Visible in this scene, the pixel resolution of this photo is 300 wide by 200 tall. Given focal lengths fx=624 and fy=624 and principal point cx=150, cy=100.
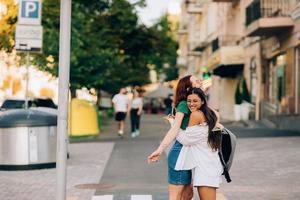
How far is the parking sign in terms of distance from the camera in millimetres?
11117

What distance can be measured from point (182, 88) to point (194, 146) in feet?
1.91

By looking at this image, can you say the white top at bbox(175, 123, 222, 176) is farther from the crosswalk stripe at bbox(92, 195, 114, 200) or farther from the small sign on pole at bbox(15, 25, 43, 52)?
the small sign on pole at bbox(15, 25, 43, 52)

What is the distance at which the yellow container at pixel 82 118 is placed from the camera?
2055cm

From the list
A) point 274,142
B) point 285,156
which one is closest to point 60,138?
point 285,156

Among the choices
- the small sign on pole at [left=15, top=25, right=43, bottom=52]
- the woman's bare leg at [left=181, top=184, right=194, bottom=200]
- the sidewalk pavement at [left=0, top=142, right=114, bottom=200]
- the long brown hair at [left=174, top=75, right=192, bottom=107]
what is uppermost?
the small sign on pole at [left=15, top=25, right=43, bottom=52]

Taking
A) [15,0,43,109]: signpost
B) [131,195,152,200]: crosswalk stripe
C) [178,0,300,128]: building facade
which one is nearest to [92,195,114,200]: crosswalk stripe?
[131,195,152,200]: crosswalk stripe

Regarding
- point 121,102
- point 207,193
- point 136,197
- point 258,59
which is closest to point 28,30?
point 136,197

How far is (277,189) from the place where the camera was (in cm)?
938

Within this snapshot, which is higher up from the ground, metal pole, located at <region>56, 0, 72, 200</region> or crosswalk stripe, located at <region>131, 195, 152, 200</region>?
metal pole, located at <region>56, 0, 72, 200</region>

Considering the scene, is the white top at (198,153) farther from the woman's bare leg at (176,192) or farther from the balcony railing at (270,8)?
the balcony railing at (270,8)

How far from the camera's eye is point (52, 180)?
1045 centimetres

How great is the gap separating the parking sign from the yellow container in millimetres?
9341

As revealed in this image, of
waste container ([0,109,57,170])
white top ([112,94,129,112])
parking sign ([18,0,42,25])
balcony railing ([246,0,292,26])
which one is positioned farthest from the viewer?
balcony railing ([246,0,292,26])

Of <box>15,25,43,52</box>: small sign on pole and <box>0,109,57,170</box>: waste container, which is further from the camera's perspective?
<box>0,109,57,170</box>: waste container
